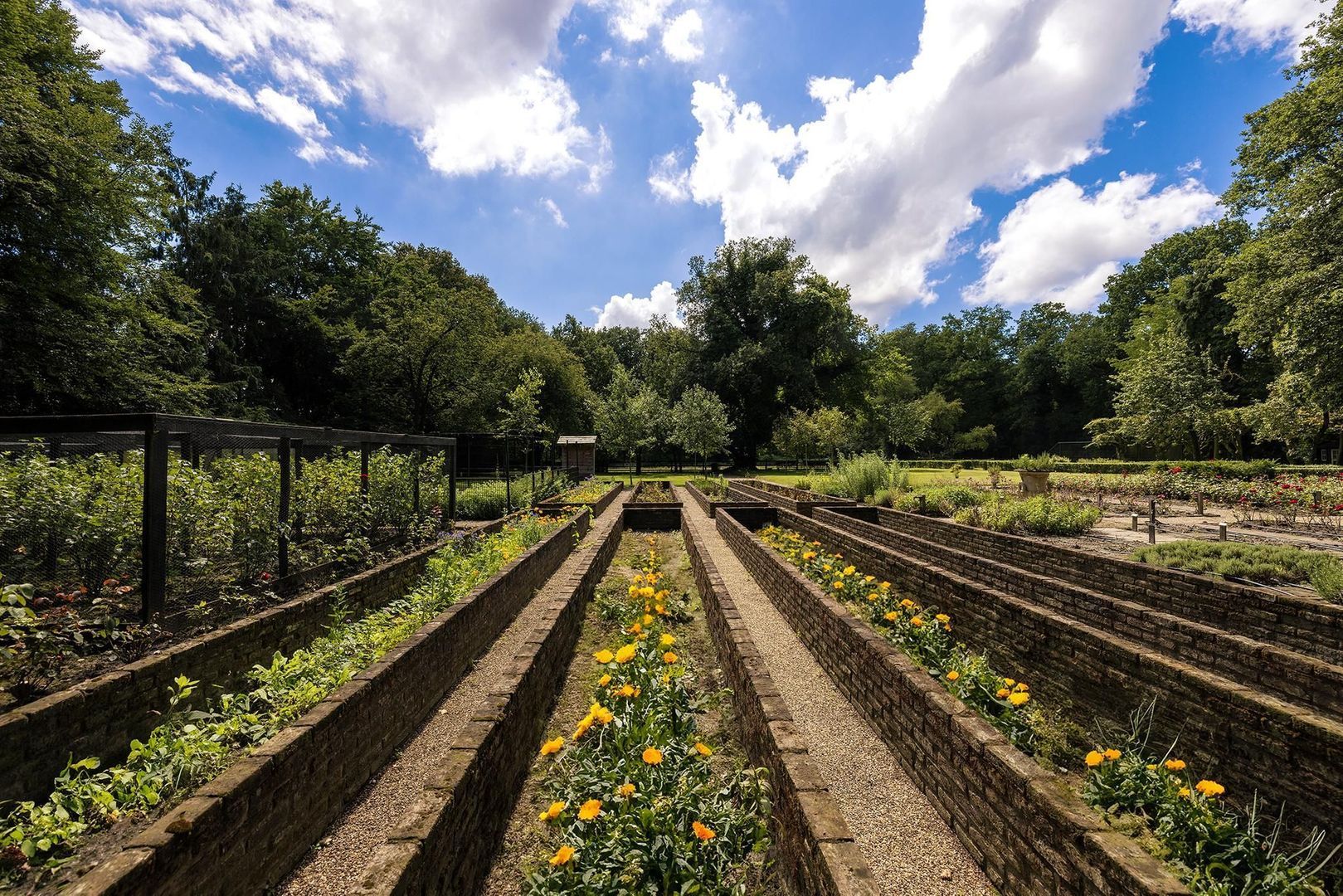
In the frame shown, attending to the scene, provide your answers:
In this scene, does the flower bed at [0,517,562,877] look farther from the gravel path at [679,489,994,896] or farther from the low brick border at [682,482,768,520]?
the low brick border at [682,482,768,520]

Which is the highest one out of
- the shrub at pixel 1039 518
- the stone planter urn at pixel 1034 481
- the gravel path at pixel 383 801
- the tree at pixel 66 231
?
the tree at pixel 66 231

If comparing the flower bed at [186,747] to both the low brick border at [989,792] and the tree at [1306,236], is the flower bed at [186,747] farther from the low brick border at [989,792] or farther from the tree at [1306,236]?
the tree at [1306,236]

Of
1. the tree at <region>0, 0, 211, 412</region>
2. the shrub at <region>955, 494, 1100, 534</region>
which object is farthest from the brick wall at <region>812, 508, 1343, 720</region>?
the tree at <region>0, 0, 211, 412</region>

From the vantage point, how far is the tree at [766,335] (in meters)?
35.2

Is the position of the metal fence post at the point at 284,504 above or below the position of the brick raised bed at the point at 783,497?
above

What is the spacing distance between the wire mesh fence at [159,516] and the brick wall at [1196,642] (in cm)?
820

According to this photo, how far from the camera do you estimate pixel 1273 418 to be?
18469 millimetres

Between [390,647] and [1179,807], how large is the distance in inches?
198

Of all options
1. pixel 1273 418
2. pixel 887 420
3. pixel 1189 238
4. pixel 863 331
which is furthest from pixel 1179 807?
pixel 1189 238

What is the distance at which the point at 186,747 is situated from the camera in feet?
8.95

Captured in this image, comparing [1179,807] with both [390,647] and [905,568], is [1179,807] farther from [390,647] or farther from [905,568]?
[390,647]

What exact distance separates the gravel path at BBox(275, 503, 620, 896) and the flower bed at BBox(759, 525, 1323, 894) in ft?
11.1

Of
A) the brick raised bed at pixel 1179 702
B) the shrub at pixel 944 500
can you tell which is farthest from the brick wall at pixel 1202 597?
the shrub at pixel 944 500

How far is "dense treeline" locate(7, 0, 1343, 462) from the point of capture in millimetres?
13352
